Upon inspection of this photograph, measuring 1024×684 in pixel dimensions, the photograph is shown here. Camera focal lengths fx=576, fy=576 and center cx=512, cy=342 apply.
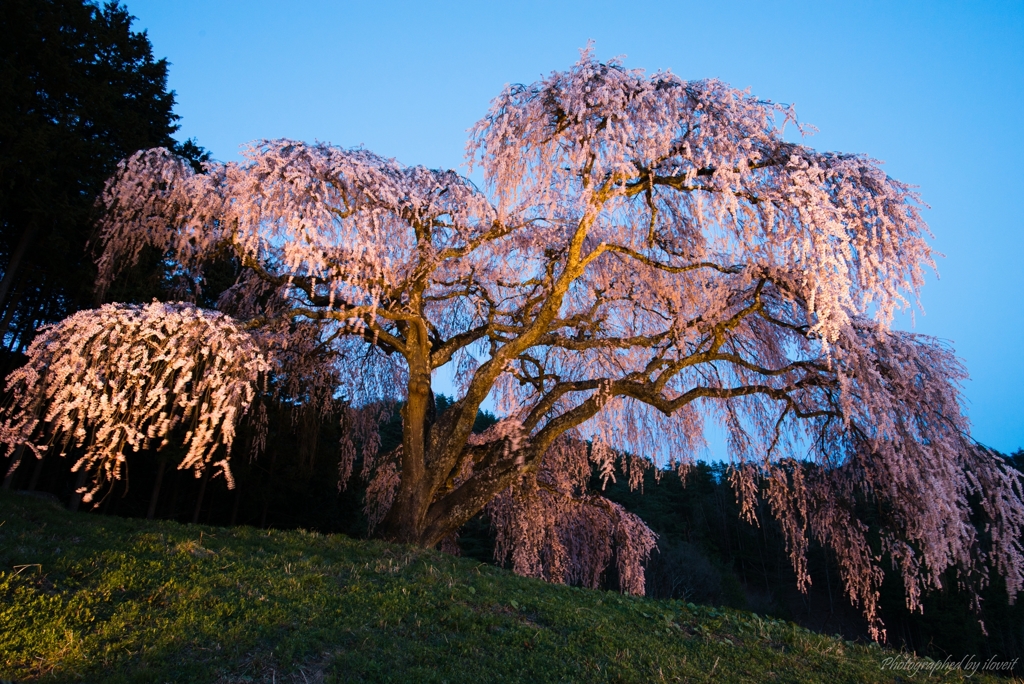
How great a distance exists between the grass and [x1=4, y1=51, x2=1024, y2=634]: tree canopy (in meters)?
1.01

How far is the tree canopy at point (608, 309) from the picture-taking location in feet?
18.3

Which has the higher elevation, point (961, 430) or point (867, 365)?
point (867, 365)

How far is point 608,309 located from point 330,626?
587 cm

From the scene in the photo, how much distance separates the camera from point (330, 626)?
3838 millimetres

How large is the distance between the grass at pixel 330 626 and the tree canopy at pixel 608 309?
1010 millimetres

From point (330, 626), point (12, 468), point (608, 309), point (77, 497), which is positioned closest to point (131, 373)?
point (330, 626)

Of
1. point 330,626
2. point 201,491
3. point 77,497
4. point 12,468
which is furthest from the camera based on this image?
point 201,491

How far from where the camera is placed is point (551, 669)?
3.57 metres

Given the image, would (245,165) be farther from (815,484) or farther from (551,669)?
(815,484)

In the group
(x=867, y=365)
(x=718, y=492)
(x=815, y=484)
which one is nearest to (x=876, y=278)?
(x=867, y=365)

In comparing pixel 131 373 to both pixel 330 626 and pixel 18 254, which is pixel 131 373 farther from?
pixel 18 254

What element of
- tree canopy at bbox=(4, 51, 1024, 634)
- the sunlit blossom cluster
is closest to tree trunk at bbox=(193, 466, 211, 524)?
tree canopy at bbox=(4, 51, 1024, 634)

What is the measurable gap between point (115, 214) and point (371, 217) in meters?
3.01

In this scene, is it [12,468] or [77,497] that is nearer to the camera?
[12,468]
